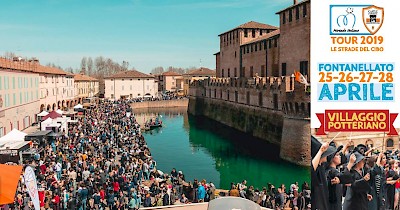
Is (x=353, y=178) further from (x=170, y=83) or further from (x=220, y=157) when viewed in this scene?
(x=170, y=83)

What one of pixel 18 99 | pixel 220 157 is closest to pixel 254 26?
pixel 220 157

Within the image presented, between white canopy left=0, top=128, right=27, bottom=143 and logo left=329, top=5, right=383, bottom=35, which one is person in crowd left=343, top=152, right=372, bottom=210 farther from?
white canopy left=0, top=128, right=27, bottom=143

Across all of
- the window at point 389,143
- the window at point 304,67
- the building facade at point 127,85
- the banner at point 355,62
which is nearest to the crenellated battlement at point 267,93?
the window at point 304,67

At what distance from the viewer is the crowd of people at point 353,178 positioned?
845 centimetres

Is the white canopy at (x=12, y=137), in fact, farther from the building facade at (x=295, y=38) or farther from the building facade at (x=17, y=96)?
Answer: the building facade at (x=295, y=38)

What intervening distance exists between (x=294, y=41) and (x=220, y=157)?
1250cm

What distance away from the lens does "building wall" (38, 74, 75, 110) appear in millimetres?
52031

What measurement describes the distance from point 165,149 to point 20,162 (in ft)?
73.1

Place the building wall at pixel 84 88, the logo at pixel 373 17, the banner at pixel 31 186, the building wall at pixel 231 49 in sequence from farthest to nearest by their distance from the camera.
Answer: the building wall at pixel 84 88 < the building wall at pixel 231 49 < the banner at pixel 31 186 < the logo at pixel 373 17

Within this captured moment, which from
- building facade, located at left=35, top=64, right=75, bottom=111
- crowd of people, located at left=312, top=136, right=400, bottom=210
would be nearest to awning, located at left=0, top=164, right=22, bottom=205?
crowd of people, located at left=312, top=136, right=400, bottom=210

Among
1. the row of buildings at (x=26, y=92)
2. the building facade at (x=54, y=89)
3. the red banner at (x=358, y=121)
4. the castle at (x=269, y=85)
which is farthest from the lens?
the building facade at (x=54, y=89)

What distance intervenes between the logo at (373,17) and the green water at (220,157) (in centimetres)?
1863

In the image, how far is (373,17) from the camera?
8273 mm

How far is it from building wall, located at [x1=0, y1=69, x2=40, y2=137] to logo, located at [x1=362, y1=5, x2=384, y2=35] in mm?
29091
